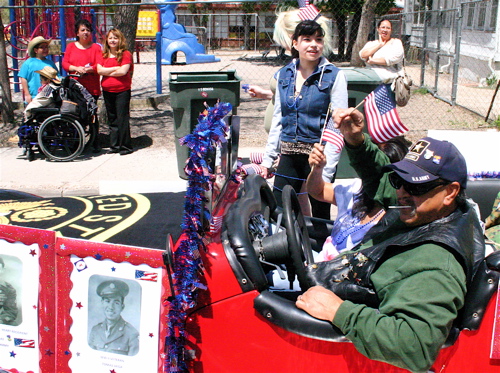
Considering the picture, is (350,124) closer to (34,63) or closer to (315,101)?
(315,101)

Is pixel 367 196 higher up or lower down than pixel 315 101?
lower down

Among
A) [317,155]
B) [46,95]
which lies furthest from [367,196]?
[46,95]

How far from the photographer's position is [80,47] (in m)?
7.65

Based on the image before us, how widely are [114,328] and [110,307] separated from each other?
0.09m

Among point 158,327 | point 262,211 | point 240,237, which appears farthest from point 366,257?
point 158,327

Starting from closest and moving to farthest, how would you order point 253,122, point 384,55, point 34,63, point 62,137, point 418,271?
point 418,271 < point 384,55 < point 62,137 < point 34,63 < point 253,122

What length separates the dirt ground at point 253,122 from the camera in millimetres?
8477

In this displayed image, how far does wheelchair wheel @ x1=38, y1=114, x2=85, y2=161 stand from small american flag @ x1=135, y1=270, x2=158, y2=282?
546 centimetres

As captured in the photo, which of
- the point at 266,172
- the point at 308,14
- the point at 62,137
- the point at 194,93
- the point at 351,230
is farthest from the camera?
the point at 62,137

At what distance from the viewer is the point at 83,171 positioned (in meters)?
6.88

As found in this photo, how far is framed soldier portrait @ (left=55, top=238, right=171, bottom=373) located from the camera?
84.0 inches

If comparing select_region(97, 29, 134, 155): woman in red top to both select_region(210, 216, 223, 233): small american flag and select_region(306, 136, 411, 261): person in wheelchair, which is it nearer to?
select_region(306, 136, 411, 261): person in wheelchair

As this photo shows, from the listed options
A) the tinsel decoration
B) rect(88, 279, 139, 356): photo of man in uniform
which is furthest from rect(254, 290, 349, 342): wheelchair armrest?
rect(88, 279, 139, 356): photo of man in uniform

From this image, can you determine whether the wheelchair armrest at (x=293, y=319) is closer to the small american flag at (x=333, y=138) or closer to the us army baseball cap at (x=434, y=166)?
the us army baseball cap at (x=434, y=166)
